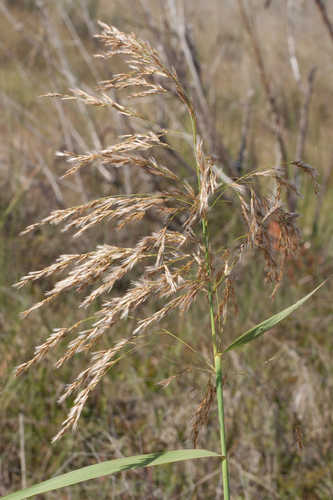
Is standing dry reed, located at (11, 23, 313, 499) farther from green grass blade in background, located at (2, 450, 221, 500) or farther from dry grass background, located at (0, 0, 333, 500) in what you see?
dry grass background, located at (0, 0, 333, 500)

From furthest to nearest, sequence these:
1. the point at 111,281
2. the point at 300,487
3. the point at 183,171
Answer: the point at 183,171, the point at 300,487, the point at 111,281

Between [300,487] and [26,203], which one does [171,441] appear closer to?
[300,487]

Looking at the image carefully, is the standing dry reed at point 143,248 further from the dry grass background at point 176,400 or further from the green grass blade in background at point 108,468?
the dry grass background at point 176,400

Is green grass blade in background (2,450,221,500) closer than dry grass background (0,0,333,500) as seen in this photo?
Yes

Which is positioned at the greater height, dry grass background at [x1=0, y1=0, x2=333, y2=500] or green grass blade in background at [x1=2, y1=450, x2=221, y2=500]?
green grass blade in background at [x1=2, y1=450, x2=221, y2=500]

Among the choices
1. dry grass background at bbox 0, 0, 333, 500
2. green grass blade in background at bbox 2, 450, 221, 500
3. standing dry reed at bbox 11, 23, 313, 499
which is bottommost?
dry grass background at bbox 0, 0, 333, 500

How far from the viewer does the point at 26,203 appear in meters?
3.24

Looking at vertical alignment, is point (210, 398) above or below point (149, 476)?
above

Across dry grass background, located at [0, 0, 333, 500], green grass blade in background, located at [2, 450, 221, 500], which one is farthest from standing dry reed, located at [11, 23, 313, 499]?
dry grass background, located at [0, 0, 333, 500]

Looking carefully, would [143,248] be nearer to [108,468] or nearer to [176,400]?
[108,468]

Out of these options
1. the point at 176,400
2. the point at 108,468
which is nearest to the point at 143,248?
the point at 108,468

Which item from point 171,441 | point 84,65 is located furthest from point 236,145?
point 171,441

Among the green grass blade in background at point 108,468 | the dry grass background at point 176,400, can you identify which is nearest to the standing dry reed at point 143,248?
the green grass blade in background at point 108,468

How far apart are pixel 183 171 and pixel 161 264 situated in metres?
2.54
